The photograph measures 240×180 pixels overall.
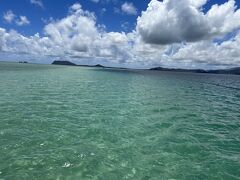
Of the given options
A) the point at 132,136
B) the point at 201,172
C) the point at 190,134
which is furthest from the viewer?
the point at 190,134

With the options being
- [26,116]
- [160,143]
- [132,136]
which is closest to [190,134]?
[160,143]

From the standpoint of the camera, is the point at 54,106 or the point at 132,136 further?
the point at 54,106

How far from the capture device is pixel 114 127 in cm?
1886

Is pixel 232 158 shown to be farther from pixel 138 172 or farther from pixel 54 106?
pixel 54 106

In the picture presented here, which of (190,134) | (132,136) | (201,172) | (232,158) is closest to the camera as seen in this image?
(201,172)

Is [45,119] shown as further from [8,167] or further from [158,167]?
[158,167]

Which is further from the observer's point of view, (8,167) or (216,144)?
(216,144)

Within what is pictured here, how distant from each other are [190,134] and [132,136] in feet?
17.5

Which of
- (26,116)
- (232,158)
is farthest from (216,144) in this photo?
(26,116)

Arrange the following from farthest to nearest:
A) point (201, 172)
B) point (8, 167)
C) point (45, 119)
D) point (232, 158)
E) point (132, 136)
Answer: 1. point (45, 119)
2. point (132, 136)
3. point (232, 158)
4. point (201, 172)
5. point (8, 167)

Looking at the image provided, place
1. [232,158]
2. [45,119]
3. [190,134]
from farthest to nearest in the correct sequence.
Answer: [45,119], [190,134], [232,158]

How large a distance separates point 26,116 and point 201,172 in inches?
632

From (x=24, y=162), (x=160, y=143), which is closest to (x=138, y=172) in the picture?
(x=160, y=143)

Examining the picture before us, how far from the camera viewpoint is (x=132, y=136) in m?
16.7
